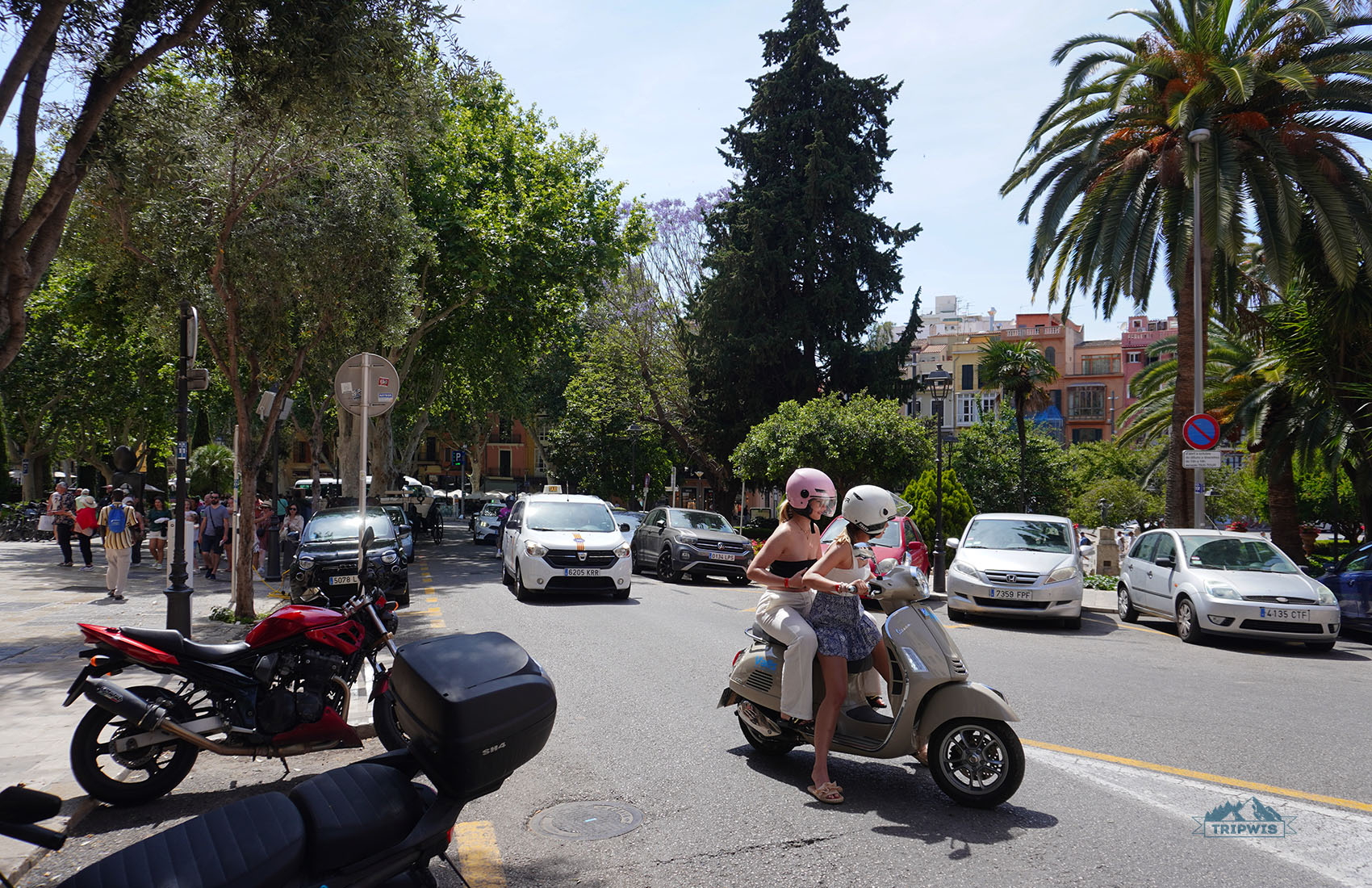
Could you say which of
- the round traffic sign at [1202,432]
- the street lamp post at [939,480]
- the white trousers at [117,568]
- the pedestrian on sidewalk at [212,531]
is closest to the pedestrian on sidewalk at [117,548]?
the white trousers at [117,568]

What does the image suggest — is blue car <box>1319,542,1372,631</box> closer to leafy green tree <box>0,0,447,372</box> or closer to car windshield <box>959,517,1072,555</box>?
car windshield <box>959,517,1072,555</box>

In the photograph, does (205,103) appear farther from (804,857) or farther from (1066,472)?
(1066,472)

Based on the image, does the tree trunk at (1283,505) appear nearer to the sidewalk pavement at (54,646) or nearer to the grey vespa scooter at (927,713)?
the grey vespa scooter at (927,713)

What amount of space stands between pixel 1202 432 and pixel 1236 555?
461 centimetres

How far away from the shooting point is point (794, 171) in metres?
36.2

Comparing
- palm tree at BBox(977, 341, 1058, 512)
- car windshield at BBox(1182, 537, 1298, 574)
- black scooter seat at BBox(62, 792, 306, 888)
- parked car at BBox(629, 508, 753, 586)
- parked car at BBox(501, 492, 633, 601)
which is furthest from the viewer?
palm tree at BBox(977, 341, 1058, 512)

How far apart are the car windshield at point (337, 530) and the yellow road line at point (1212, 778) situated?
11.6 meters

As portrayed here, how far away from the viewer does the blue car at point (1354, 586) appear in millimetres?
13312

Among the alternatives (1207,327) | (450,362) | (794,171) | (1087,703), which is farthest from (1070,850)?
(794,171)

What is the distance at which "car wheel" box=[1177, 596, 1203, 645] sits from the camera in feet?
40.7

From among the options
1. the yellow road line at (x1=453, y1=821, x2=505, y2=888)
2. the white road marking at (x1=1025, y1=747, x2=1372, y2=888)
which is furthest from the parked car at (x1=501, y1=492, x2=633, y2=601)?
the yellow road line at (x1=453, y1=821, x2=505, y2=888)

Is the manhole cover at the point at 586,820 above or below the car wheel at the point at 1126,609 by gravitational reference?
above

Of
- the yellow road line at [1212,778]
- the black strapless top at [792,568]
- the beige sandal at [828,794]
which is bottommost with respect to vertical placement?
the yellow road line at [1212,778]

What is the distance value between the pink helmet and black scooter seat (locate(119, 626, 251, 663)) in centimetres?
341
